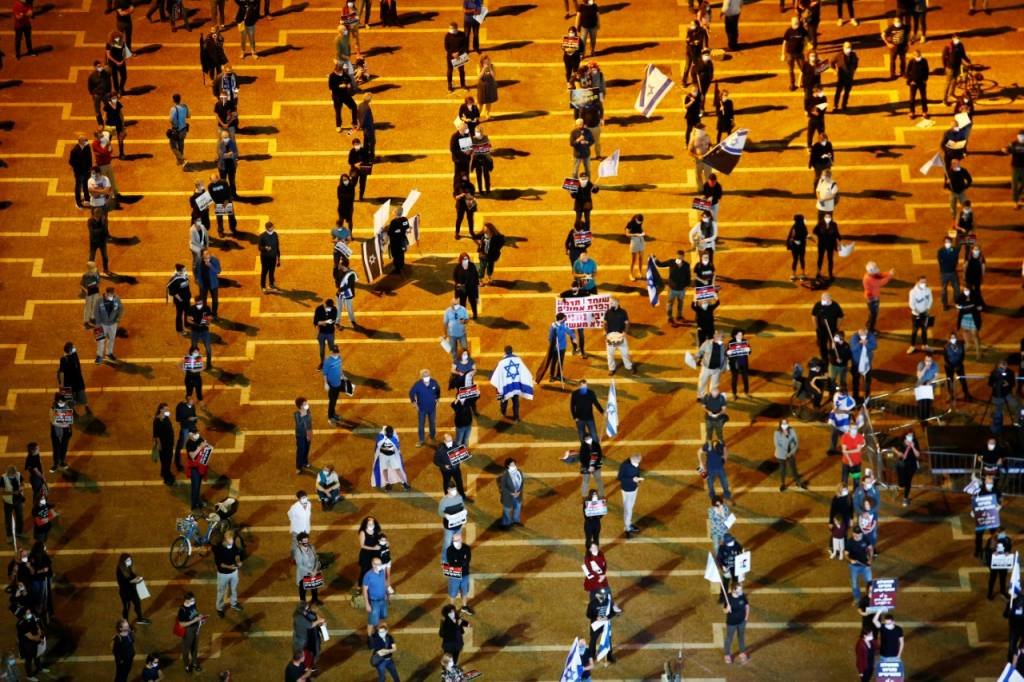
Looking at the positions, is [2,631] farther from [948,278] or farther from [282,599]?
[948,278]

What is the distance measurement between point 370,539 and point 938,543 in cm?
1078

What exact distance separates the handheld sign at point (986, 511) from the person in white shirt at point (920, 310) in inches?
249

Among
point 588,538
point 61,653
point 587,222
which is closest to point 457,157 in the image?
point 587,222

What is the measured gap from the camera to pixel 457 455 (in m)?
46.5

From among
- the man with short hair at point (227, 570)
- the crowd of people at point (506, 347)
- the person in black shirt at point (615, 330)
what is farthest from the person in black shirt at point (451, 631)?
the person in black shirt at point (615, 330)

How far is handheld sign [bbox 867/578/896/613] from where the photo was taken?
4247 centimetres

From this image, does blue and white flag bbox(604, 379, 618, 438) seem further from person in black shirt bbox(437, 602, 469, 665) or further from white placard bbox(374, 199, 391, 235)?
white placard bbox(374, 199, 391, 235)

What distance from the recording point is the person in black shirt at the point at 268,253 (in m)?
51.6

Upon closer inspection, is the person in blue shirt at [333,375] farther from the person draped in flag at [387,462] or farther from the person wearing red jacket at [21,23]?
the person wearing red jacket at [21,23]

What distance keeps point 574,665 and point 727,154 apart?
50.3 feet

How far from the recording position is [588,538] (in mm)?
45656

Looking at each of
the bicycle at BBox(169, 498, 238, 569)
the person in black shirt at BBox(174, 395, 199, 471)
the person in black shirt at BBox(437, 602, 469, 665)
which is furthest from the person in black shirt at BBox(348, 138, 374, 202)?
the person in black shirt at BBox(437, 602, 469, 665)

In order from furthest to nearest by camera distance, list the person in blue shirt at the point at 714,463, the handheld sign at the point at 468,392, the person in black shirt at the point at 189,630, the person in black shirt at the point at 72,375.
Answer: the person in black shirt at the point at 72,375 < the handheld sign at the point at 468,392 < the person in blue shirt at the point at 714,463 < the person in black shirt at the point at 189,630

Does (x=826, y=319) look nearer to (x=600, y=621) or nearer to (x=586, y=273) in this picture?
→ (x=586, y=273)
